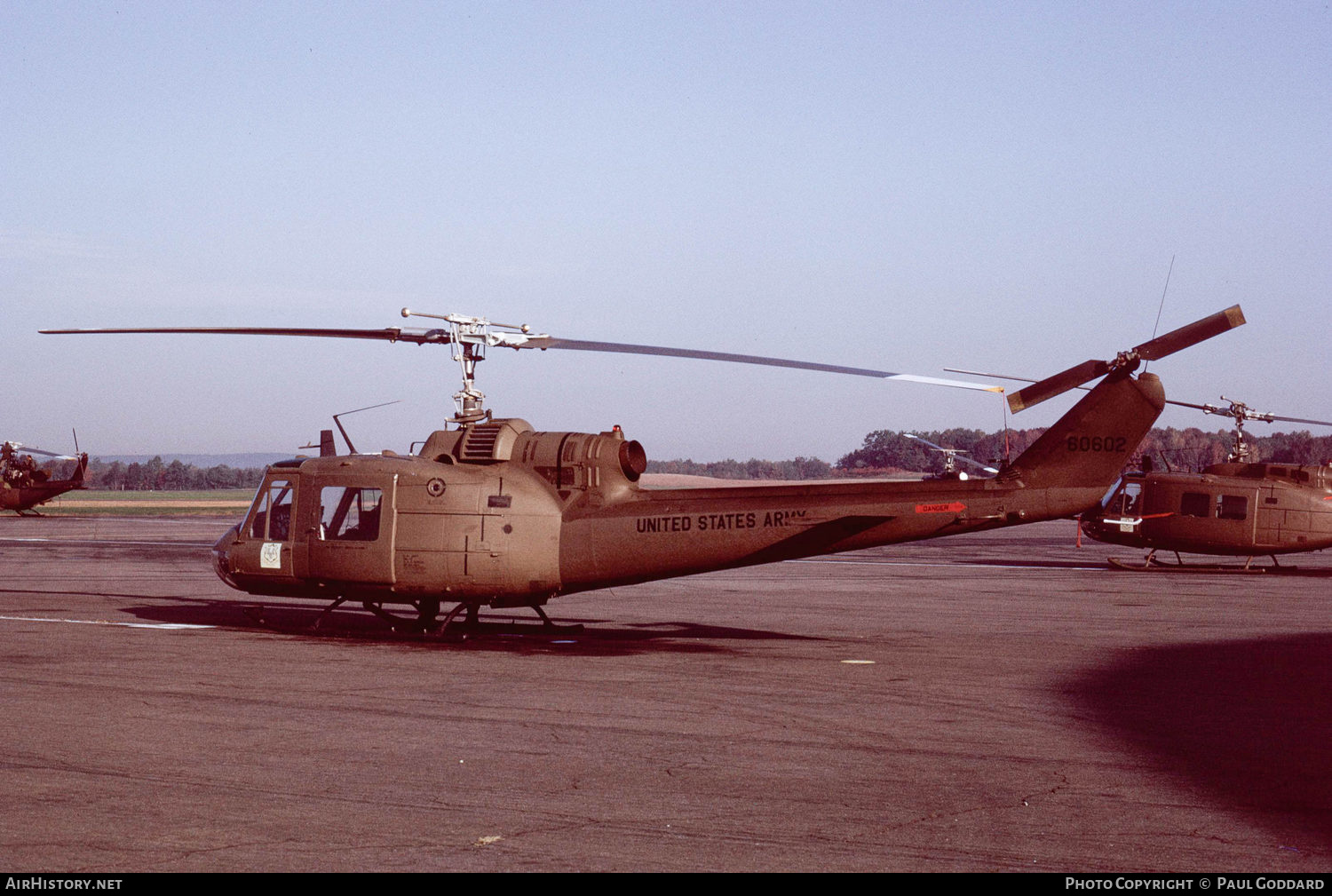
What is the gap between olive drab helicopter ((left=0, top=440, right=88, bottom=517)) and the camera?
60000 mm

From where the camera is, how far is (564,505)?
55.9 feet

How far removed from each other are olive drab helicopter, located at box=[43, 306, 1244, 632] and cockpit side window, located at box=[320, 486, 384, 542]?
0.08ft

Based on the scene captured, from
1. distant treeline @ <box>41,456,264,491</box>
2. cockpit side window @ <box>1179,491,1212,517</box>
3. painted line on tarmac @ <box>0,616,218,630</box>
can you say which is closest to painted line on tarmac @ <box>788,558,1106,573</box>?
cockpit side window @ <box>1179,491,1212,517</box>

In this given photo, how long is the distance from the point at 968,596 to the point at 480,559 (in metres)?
12.6

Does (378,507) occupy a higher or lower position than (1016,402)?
lower

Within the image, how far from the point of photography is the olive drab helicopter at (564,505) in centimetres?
1586

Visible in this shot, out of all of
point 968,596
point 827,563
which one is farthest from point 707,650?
point 827,563

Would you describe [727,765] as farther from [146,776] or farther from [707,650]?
[707,650]

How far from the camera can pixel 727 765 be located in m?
9.64

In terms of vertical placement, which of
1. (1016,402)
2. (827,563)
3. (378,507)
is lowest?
(827,563)

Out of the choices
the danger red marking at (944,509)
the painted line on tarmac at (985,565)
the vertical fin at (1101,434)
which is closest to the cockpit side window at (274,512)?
the danger red marking at (944,509)

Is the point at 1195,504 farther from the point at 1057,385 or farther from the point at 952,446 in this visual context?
the point at 952,446

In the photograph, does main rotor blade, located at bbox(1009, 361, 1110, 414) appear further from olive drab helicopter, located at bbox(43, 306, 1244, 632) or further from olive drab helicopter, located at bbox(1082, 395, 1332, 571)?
olive drab helicopter, located at bbox(1082, 395, 1332, 571)

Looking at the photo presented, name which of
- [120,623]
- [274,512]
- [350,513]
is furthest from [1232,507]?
[120,623]
